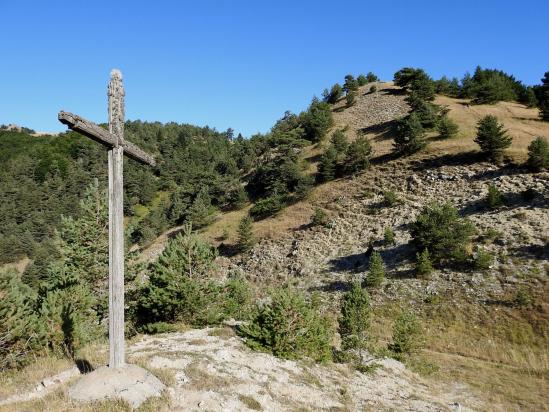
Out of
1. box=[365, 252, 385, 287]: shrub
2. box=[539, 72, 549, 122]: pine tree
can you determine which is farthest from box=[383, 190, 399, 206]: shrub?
box=[539, 72, 549, 122]: pine tree

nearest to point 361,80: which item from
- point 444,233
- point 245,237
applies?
point 245,237

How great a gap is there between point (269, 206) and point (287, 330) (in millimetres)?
41319

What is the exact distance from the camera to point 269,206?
56938mm

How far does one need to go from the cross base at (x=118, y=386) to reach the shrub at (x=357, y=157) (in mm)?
49497

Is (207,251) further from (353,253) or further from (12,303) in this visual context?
(353,253)

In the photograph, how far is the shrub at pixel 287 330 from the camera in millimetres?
15758

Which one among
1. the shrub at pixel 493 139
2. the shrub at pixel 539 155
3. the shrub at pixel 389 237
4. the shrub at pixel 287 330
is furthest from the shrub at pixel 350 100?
the shrub at pixel 287 330

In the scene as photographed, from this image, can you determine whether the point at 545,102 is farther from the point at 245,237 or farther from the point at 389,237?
the point at 245,237

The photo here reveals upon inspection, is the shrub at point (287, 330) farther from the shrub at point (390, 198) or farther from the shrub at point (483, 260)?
the shrub at point (390, 198)

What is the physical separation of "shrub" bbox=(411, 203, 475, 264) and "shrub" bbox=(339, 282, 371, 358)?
1513 centimetres

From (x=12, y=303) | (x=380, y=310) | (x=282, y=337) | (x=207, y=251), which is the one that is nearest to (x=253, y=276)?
(x=380, y=310)

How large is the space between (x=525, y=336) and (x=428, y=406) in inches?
606

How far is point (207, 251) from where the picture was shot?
20.1 metres

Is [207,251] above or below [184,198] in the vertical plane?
below
